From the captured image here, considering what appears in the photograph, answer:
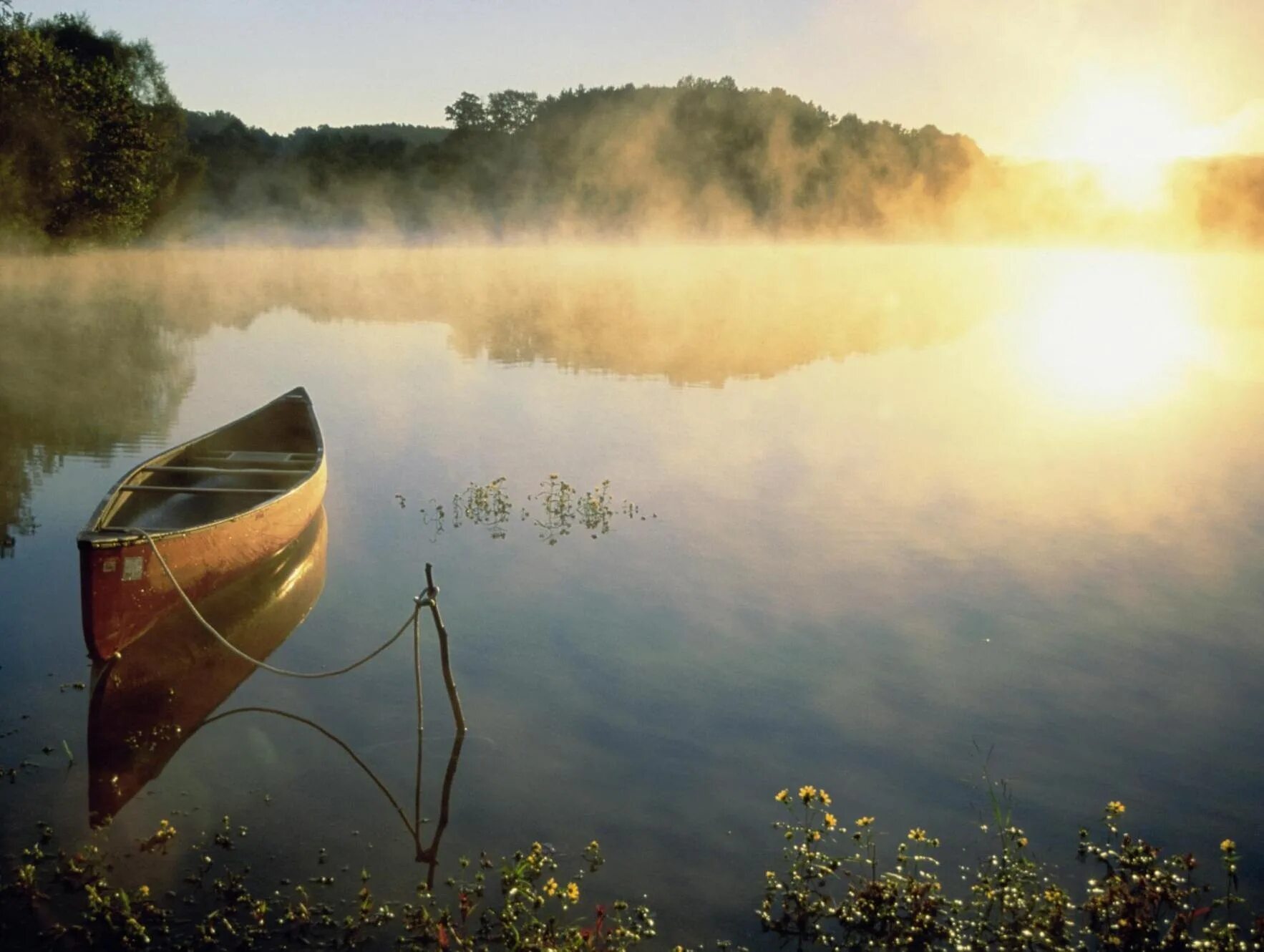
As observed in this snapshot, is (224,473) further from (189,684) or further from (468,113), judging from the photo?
(468,113)

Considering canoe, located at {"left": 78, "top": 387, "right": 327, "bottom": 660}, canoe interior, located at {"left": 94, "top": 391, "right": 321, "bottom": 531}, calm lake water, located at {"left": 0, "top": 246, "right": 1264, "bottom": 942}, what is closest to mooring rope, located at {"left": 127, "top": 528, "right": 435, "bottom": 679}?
canoe, located at {"left": 78, "top": 387, "right": 327, "bottom": 660}

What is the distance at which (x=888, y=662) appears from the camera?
1123 centimetres

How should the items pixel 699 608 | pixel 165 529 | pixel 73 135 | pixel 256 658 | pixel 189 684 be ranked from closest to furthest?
pixel 189 684 < pixel 256 658 < pixel 165 529 < pixel 699 608 < pixel 73 135

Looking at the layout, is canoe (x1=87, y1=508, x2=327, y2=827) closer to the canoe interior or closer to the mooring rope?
the mooring rope

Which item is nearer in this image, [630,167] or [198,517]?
[198,517]

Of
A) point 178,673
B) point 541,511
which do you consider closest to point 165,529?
point 178,673

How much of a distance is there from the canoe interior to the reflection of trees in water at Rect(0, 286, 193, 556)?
7.23 ft

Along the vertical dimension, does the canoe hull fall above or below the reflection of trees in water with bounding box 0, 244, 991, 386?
below

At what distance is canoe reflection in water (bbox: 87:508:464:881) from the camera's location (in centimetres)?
848

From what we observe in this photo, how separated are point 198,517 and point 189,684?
3.93 meters

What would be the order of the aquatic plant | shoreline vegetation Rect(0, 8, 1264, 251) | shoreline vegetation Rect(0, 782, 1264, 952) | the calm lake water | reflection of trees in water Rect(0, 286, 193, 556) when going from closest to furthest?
shoreline vegetation Rect(0, 782, 1264, 952)
the calm lake water
the aquatic plant
reflection of trees in water Rect(0, 286, 193, 556)
shoreline vegetation Rect(0, 8, 1264, 251)

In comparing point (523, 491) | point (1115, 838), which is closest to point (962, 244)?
point (523, 491)

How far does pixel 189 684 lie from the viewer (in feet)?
34.1

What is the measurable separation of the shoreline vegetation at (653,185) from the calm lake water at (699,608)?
2109 inches
